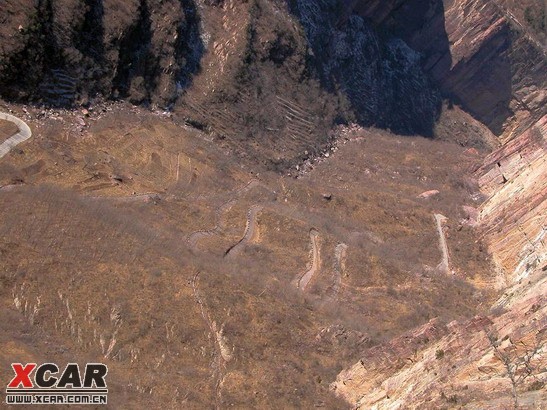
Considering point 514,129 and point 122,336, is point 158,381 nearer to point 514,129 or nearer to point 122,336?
point 122,336

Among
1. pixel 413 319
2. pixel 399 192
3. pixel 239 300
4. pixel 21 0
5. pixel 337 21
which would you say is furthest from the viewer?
pixel 337 21

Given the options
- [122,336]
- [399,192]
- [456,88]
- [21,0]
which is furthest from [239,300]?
[456,88]

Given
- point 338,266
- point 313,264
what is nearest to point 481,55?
point 338,266

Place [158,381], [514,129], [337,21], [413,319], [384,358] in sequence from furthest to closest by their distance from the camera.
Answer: [514,129], [337,21], [413,319], [384,358], [158,381]

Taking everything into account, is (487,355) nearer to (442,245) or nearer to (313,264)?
(313,264)

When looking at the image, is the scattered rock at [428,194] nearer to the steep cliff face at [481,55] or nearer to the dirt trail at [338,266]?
the dirt trail at [338,266]

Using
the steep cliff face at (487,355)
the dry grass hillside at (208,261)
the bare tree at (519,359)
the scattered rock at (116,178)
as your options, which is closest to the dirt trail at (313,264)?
the dry grass hillside at (208,261)

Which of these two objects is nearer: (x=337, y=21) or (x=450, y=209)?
(x=450, y=209)
